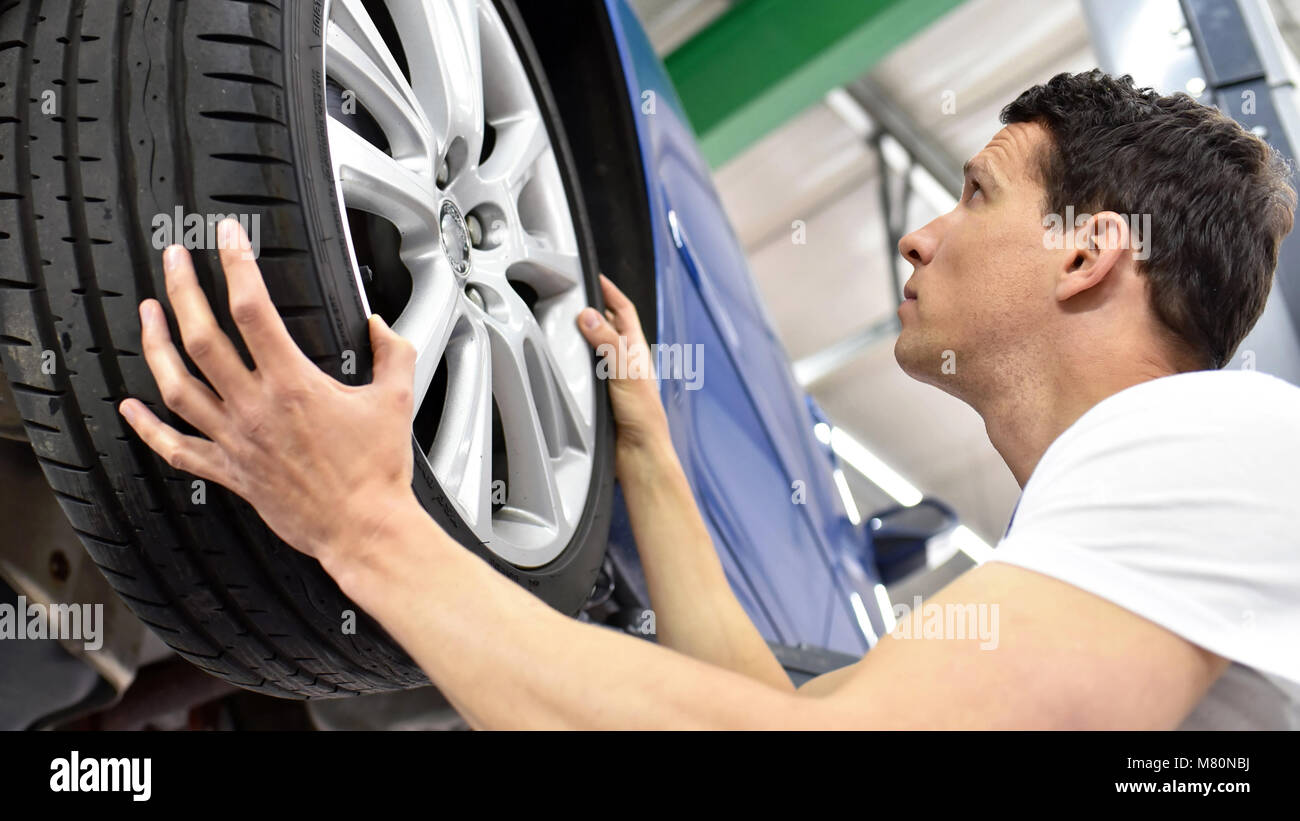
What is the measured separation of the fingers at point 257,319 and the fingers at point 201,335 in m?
0.02

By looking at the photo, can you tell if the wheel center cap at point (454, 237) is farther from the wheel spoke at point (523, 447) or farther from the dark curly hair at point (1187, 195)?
the dark curly hair at point (1187, 195)

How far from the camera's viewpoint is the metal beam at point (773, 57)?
4941 millimetres

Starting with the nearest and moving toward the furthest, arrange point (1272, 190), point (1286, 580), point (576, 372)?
point (1286, 580) < point (1272, 190) < point (576, 372)

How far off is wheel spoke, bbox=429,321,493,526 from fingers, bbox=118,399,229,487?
27cm

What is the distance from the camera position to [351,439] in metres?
0.83

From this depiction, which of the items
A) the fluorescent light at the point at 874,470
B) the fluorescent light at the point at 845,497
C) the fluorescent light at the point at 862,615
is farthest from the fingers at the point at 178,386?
the fluorescent light at the point at 874,470

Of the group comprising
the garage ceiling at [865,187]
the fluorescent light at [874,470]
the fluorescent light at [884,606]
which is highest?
the garage ceiling at [865,187]

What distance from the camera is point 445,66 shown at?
1208 millimetres

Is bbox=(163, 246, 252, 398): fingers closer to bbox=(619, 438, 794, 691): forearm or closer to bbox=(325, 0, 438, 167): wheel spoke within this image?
bbox=(325, 0, 438, 167): wheel spoke

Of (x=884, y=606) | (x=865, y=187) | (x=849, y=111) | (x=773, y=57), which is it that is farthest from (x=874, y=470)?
(x=884, y=606)
